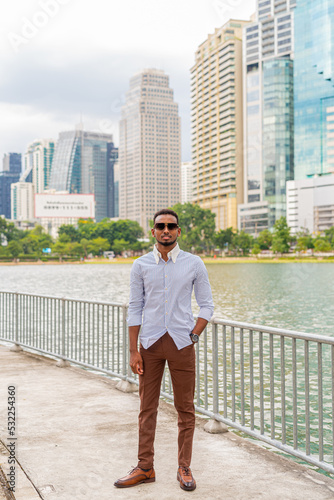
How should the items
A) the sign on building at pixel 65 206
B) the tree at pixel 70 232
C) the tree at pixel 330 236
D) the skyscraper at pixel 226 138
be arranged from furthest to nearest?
the skyscraper at pixel 226 138 < the tree at pixel 70 232 < the tree at pixel 330 236 < the sign on building at pixel 65 206

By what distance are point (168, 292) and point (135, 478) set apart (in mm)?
1434


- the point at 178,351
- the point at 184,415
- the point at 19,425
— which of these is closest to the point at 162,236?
the point at 178,351

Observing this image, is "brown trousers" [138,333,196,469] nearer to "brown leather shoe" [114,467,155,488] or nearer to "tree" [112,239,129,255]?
"brown leather shoe" [114,467,155,488]

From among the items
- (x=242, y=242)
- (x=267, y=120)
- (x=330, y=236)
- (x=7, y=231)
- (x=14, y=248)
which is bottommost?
(x=14, y=248)

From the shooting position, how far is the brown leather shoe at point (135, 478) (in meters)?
4.03

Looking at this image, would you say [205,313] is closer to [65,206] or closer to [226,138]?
[65,206]

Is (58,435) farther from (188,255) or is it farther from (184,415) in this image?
(188,255)

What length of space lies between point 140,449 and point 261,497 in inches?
37.8

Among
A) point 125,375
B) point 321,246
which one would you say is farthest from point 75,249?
point 125,375

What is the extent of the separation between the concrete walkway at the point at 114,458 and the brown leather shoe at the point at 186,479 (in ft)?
0.19

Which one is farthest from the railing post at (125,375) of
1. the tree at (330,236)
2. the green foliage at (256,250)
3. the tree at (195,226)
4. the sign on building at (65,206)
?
the tree at (195,226)

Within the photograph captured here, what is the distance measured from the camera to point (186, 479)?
13.1ft

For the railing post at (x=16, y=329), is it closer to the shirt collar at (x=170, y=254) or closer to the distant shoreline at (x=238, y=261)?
the shirt collar at (x=170, y=254)

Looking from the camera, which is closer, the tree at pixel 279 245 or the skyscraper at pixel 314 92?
the tree at pixel 279 245
